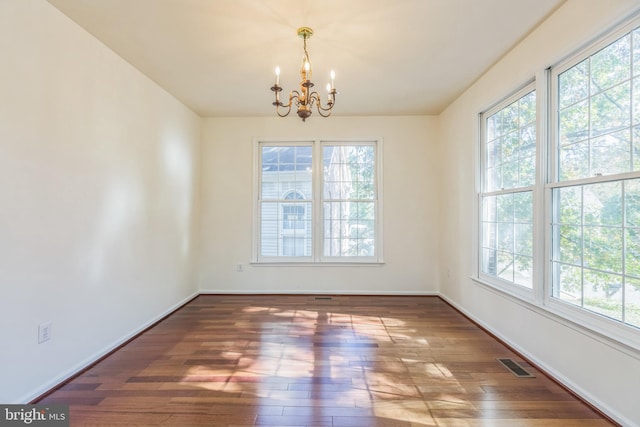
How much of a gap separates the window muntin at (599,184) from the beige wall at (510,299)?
0.63ft

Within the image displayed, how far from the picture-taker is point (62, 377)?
2146mm

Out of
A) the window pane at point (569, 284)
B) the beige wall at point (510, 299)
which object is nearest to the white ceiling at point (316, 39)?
the beige wall at point (510, 299)

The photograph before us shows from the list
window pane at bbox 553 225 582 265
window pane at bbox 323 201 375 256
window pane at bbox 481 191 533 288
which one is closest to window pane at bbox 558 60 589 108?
window pane at bbox 481 191 533 288

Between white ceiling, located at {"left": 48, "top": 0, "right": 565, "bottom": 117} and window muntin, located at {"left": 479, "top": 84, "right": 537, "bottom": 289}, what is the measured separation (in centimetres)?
56

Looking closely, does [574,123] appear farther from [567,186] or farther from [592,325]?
[592,325]

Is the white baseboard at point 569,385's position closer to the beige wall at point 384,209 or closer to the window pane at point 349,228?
the beige wall at point 384,209

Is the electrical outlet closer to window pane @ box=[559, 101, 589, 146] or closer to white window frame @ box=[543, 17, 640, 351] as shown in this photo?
white window frame @ box=[543, 17, 640, 351]

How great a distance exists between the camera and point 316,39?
2521 millimetres

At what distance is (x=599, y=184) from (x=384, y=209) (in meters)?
2.71

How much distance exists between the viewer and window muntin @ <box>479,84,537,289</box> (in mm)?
2629

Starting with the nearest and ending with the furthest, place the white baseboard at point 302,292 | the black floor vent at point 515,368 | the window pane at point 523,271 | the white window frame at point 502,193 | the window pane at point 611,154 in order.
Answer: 1. the window pane at point 611,154
2. the black floor vent at point 515,368
3. the white window frame at point 502,193
4. the window pane at point 523,271
5. the white baseboard at point 302,292

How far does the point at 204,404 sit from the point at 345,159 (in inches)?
139

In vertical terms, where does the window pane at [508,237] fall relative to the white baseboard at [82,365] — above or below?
above

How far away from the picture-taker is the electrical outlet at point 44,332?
6.48 ft
